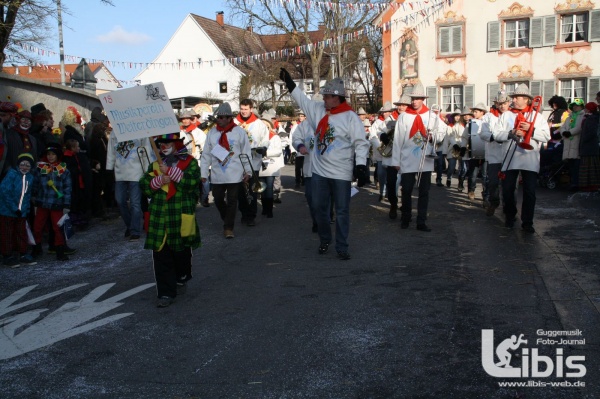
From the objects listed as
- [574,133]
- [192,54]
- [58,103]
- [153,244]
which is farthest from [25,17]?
[192,54]

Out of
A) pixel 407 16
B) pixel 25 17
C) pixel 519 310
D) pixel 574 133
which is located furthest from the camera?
pixel 407 16

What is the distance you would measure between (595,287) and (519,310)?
1179 mm

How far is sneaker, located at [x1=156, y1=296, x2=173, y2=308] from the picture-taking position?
6.37 metres

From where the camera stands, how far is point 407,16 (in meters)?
34.6

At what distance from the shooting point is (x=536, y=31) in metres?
33.1

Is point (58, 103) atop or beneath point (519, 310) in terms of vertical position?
atop

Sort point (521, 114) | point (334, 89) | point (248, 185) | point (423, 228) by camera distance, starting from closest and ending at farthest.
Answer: point (334, 89)
point (521, 114)
point (423, 228)
point (248, 185)

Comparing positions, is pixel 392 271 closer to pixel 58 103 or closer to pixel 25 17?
pixel 58 103

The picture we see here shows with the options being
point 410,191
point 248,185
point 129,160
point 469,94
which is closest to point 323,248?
point 410,191

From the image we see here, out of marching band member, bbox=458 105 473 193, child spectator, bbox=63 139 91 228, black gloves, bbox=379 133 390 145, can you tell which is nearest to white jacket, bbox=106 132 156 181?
child spectator, bbox=63 139 91 228

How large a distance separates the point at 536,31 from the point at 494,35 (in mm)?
1913

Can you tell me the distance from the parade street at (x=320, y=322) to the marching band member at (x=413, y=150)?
0.80m

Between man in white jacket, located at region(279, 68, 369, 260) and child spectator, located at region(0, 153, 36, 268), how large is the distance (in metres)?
3.62

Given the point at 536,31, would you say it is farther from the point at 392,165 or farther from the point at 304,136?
the point at 304,136
